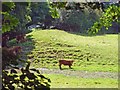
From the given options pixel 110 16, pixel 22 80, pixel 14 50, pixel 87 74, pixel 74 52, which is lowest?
pixel 87 74

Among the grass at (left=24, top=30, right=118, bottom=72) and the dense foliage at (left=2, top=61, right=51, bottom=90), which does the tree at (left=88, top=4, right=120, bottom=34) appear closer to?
the dense foliage at (left=2, top=61, right=51, bottom=90)

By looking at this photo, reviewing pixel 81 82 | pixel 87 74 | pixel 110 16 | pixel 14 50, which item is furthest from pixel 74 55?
pixel 14 50

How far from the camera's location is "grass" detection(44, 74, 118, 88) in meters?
8.71

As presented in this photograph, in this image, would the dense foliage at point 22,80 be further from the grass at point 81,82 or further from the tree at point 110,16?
the grass at point 81,82

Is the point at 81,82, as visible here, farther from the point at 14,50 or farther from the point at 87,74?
the point at 14,50

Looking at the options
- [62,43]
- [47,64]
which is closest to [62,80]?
[47,64]

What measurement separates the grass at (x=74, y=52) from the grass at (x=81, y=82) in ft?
7.56

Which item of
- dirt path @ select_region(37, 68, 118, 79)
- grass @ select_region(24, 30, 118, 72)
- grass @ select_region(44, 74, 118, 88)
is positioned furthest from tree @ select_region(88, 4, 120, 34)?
grass @ select_region(24, 30, 118, 72)

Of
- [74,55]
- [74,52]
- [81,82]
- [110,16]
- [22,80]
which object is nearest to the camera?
[22,80]

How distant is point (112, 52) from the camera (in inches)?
682

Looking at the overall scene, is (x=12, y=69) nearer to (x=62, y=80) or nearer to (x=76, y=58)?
(x=62, y=80)

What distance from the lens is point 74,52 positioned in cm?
1691

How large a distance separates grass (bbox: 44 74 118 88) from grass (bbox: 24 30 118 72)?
230cm

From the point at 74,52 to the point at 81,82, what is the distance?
744 cm
